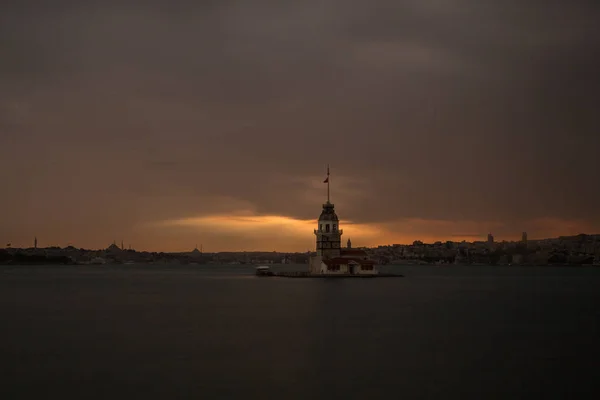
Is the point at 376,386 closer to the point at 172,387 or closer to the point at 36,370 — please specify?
the point at 172,387

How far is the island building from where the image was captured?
358 ft

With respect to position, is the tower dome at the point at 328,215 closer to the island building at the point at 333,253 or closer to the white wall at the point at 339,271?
the island building at the point at 333,253

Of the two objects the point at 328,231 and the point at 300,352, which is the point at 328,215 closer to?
the point at 328,231

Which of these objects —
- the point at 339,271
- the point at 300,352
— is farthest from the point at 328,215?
the point at 300,352

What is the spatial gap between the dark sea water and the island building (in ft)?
141

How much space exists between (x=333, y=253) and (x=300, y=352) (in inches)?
2892

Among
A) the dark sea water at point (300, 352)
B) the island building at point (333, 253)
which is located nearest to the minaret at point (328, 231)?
the island building at point (333, 253)

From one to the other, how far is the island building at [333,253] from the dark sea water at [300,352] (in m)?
43.1

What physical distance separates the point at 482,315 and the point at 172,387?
36.4 meters

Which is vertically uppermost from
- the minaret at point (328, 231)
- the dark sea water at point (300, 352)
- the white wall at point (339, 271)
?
the minaret at point (328, 231)

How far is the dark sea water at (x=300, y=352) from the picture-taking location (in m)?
28.5

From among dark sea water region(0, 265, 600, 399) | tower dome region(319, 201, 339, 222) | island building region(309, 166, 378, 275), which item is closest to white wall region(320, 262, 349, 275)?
island building region(309, 166, 378, 275)

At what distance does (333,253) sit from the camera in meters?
111

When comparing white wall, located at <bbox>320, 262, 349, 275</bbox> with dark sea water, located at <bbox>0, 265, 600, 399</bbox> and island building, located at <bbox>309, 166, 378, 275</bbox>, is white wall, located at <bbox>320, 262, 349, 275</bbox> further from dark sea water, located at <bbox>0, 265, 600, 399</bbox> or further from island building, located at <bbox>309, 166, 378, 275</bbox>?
dark sea water, located at <bbox>0, 265, 600, 399</bbox>
